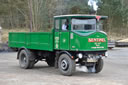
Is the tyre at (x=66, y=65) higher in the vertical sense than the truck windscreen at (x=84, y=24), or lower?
lower

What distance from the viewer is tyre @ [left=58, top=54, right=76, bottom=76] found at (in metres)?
11.5

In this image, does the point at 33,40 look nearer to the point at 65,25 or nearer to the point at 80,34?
the point at 65,25

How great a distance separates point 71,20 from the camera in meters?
11.8

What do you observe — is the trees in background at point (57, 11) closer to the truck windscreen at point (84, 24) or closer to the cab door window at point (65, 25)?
the cab door window at point (65, 25)

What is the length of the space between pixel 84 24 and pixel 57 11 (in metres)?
29.0

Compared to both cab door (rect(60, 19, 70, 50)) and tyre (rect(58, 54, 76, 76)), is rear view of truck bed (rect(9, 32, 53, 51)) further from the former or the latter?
tyre (rect(58, 54, 76, 76))

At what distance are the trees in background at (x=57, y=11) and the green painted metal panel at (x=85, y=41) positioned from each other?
23.2 metres

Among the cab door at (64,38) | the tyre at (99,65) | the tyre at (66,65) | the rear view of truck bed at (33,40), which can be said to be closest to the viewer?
the tyre at (66,65)

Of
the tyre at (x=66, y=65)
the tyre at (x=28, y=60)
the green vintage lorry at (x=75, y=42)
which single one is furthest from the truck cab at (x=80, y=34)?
the tyre at (x=28, y=60)

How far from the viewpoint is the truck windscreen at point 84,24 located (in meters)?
11.8

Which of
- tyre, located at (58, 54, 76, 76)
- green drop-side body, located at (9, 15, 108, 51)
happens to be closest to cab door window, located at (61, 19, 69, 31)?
green drop-side body, located at (9, 15, 108, 51)

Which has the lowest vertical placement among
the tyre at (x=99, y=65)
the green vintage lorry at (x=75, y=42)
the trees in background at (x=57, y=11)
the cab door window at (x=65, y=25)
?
the tyre at (x=99, y=65)

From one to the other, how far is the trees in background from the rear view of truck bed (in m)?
19.4

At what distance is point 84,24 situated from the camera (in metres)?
11.9
